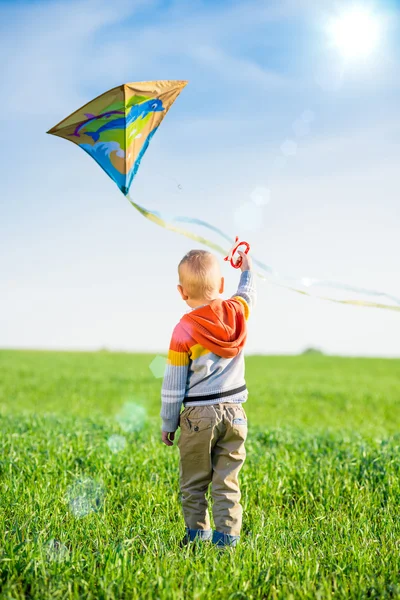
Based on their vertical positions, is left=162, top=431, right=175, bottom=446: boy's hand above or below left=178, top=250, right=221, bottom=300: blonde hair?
below

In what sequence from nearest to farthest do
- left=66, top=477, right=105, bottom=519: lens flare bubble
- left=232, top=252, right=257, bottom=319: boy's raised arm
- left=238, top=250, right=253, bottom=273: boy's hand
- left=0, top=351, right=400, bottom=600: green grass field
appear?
A: 1. left=0, top=351, right=400, bottom=600: green grass field
2. left=232, top=252, right=257, bottom=319: boy's raised arm
3. left=238, top=250, right=253, bottom=273: boy's hand
4. left=66, top=477, right=105, bottom=519: lens flare bubble

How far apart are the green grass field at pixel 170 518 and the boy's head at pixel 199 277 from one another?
1824 millimetres

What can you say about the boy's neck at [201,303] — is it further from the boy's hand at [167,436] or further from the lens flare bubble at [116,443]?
the lens flare bubble at [116,443]

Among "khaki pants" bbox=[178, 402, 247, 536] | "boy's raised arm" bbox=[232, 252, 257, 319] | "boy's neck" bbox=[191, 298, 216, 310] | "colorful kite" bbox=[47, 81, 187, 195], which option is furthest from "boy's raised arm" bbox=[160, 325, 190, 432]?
"colorful kite" bbox=[47, 81, 187, 195]

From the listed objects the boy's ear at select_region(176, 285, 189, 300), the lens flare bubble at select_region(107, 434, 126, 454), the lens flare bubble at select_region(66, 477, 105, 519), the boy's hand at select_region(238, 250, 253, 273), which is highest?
the boy's hand at select_region(238, 250, 253, 273)

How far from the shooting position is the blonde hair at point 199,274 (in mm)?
4164

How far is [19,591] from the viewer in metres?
3.37

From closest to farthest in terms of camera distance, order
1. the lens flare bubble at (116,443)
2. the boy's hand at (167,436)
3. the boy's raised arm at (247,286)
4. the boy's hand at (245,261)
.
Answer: the boy's hand at (167,436) → the boy's raised arm at (247,286) → the boy's hand at (245,261) → the lens flare bubble at (116,443)

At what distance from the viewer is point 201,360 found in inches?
165

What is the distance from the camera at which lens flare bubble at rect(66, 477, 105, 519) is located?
192 inches

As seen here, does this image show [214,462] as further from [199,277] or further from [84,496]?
[84,496]

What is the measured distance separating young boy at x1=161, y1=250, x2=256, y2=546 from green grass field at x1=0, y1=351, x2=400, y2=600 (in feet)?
0.90

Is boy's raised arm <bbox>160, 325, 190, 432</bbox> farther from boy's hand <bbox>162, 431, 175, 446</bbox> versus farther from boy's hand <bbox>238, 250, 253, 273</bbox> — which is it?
boy's hand <bbox>238, 250, 253, 273</bbox>


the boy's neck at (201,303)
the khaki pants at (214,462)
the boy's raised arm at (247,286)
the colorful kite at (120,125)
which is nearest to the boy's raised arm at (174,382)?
the khaki pants at (214,462)
